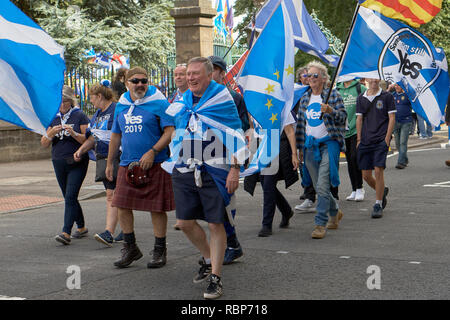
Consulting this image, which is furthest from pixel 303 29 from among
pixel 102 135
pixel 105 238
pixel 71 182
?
pixel 105 238

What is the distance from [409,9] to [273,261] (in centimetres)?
384

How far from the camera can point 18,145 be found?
18.6m

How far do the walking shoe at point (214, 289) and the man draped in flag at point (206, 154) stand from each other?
0.68 feet

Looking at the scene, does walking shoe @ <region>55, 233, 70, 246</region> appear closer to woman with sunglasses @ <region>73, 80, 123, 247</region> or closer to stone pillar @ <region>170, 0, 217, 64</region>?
woman with sunglasses @ <region>73, 80, 123, 247</region>

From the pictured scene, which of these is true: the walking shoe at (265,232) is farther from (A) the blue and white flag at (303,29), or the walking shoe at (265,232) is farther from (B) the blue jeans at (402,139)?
(B) the blue jeans at (402,139)

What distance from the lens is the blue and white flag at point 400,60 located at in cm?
859

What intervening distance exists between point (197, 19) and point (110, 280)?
12938 mm

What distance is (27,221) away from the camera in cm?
991

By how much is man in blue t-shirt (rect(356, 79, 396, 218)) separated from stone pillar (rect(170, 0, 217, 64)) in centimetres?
920

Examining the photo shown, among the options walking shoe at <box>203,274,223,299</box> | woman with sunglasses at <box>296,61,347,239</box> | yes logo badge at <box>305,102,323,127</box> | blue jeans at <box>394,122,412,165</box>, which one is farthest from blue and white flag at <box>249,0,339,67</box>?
blue jeans at <box>394,122,412,165</box>

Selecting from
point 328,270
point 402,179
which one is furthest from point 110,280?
point 402,179

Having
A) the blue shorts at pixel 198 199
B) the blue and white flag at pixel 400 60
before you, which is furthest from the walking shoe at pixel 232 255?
the blue and white flag at pixel 400 60
